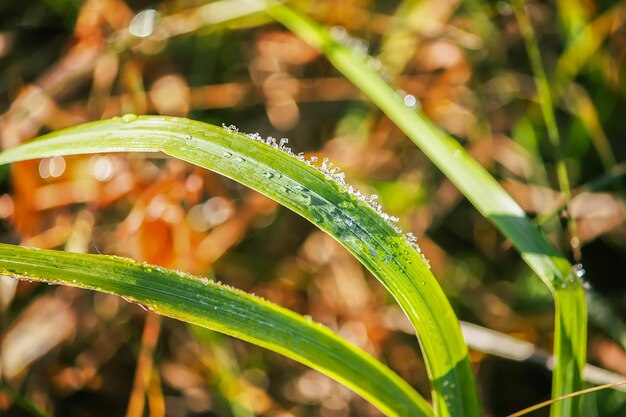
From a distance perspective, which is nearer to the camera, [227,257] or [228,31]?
[227,257]

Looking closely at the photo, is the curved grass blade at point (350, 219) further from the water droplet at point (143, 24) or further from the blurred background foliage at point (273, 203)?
the water droplet at point (143, 24)

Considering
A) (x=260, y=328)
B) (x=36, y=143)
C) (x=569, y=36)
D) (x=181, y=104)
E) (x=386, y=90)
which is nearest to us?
(x=260, y=328)

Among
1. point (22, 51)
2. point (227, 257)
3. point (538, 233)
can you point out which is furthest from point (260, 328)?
point (22, 51)

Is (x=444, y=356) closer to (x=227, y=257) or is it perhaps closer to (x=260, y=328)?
(x=260, y=328)

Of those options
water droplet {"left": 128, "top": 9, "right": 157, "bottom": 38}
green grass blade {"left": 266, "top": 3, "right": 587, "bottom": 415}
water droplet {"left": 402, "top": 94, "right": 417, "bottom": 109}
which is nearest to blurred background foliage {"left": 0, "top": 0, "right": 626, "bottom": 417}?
water droplet {"left": 128, "top": 9, "right": 157, "bottom": 38}

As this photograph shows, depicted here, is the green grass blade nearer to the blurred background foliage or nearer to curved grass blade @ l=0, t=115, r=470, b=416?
curved grass blade @ l=0, t=115, r=470, b=416
